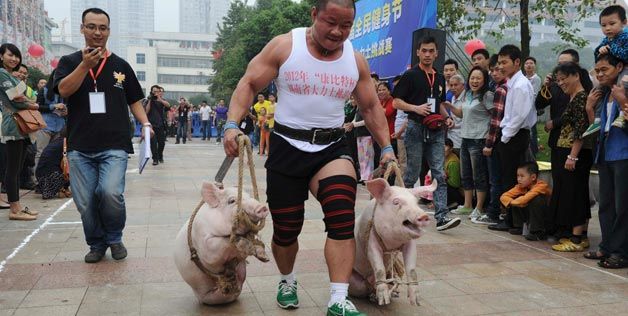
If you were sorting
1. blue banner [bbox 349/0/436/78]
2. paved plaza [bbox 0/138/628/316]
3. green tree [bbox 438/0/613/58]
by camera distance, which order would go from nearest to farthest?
paved plaza [bbox 0/138/628/316] → blue banner [bbox 349/0/436/78] → green tree [bbox 438/0/613/58]

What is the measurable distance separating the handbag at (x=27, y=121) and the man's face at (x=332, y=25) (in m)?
4.26

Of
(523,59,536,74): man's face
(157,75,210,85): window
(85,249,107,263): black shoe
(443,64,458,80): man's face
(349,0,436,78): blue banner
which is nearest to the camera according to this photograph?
(85,249,107,263): black shoe

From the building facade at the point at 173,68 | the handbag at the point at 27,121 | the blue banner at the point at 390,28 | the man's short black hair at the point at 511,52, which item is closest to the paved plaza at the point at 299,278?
the handbag at the point at 27,121

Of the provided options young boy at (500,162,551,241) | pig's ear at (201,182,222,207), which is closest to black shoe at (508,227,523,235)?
young boy at (500,162,551,241)

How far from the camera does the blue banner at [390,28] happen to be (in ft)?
33.2

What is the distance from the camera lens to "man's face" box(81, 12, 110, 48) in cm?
406

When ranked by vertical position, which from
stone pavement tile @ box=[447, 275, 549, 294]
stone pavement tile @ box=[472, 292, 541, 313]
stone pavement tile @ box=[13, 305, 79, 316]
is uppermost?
stone pavement tile @ box=[472, 292, 541, 313]

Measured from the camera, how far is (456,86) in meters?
7.20

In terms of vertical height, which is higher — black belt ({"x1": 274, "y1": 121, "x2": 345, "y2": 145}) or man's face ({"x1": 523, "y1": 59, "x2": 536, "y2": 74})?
man's face ({"x1": 523, "y1": 59, "x2": 536, "y2": 74})

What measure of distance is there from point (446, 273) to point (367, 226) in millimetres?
1282

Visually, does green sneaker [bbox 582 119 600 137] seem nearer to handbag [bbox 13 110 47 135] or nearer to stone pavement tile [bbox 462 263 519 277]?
stone pavement tile [bbox 462 263 519 277]

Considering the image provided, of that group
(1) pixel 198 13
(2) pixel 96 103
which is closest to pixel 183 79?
(1) pixel 198 13

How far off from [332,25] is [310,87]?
37 centimetres

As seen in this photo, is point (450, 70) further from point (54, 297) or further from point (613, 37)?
point (54, 297)
